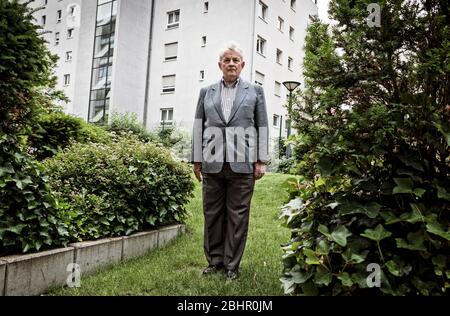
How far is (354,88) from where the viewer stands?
246 centimetres

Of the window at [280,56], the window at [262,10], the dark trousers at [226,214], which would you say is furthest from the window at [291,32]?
the dark trousers at [226,214]

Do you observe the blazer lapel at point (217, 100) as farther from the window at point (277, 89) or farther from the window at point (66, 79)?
the window at point (66, 79)

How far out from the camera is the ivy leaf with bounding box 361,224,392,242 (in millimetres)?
2090

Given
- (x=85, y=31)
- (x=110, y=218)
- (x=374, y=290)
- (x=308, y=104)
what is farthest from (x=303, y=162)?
(x=85, y=31)

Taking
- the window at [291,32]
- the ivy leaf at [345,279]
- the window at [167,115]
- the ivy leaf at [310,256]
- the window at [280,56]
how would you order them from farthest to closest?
the window at [291,32] < the window at [280,56] < the window at [167,115] < the ivy leaf at [310,256] < the ivy leaf at [345,279]

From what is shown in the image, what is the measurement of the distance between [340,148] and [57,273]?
99.2 inches

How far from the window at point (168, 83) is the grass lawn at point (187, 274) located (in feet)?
65.0

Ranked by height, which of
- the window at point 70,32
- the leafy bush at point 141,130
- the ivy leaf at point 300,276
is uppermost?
the window at point 70,32

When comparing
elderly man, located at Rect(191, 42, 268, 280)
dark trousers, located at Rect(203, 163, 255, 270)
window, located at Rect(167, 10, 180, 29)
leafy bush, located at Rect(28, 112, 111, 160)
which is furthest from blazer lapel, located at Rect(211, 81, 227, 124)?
window, located at Rect(167, 10, 180, 29)

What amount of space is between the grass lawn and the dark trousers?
0.76ft

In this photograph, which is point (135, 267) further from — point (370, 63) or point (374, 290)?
point (370, 63)

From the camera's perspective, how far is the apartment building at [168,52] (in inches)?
875

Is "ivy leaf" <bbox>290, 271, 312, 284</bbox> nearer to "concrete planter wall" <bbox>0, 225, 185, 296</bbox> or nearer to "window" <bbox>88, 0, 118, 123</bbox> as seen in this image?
"concrete planter wall" <bbox>0, 225, 185, 296</bbox>

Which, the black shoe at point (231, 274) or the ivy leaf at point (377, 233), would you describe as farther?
the black shoe at point (231, 274)
